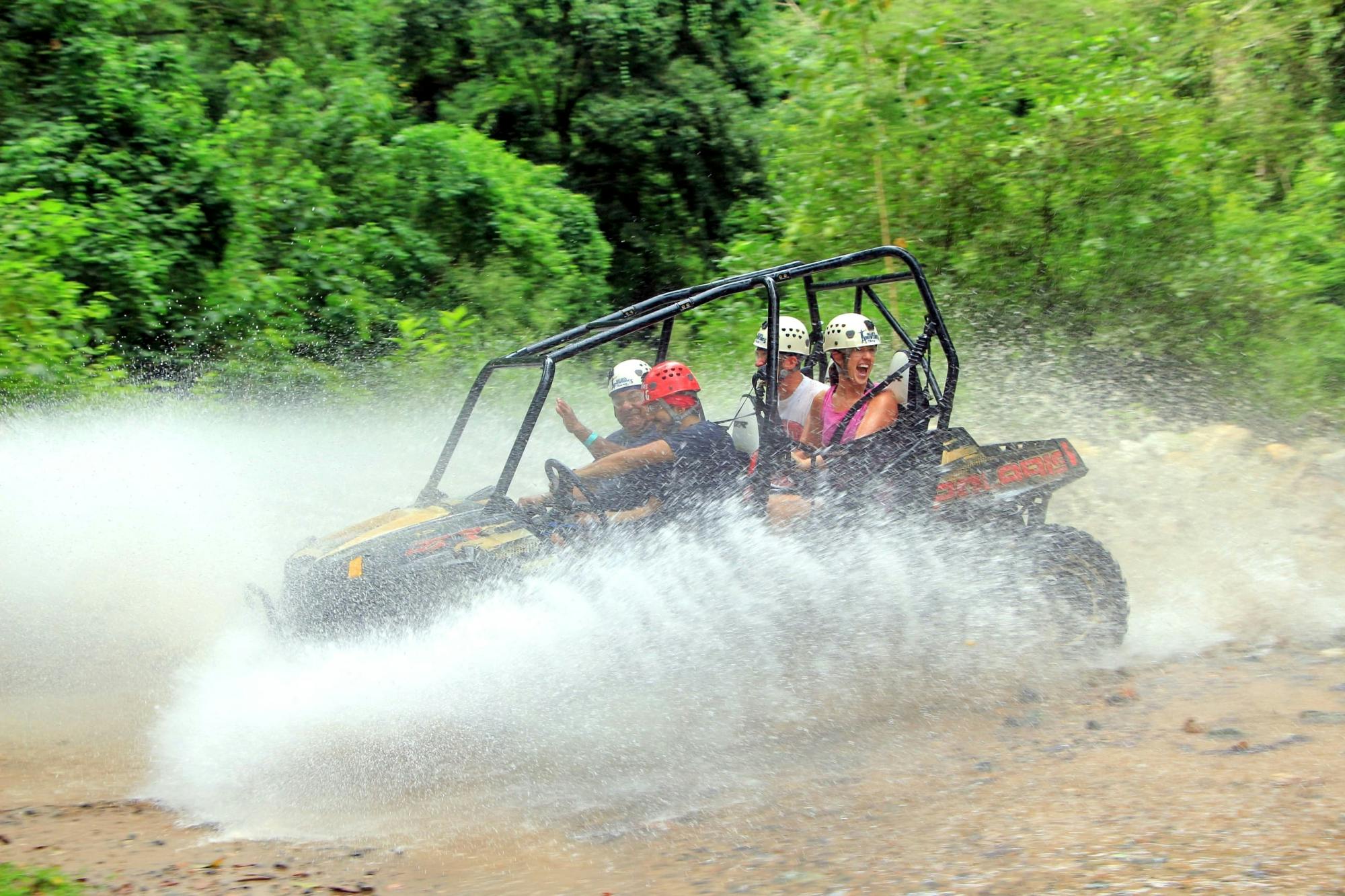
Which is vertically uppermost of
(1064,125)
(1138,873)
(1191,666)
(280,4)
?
(280,4)

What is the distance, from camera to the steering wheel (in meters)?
5.53

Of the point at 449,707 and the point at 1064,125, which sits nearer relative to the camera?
the point at 449,707

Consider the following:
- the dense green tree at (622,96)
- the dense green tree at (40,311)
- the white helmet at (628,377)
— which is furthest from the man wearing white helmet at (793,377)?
the dense green tree at (622,96)

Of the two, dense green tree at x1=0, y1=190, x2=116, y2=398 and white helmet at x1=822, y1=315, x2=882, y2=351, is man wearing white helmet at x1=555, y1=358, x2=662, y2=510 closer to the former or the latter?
white helmet at x1=822, y1=315, x2=882, y2=351

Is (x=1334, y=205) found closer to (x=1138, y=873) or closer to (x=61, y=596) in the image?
(x=1138, y=873)

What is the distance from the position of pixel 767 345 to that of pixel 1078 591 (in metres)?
1.86

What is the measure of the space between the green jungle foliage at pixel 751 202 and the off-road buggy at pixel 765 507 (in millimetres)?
4400

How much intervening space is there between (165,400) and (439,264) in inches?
141

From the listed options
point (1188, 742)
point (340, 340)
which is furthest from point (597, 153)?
point (1188, 742)

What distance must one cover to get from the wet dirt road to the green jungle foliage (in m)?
5.37

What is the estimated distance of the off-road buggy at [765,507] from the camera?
5.25 m

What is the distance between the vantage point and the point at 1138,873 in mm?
3146

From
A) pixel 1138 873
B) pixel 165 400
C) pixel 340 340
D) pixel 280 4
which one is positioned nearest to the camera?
pixel 1138 873

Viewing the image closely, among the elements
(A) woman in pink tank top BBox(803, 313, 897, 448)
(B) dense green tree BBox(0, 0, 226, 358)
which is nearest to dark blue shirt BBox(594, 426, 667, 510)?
(A) woman in pink tank top BBox(803, 313, 897, 448)
